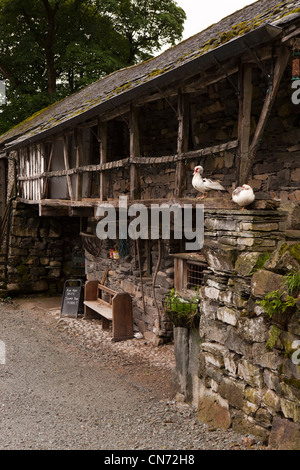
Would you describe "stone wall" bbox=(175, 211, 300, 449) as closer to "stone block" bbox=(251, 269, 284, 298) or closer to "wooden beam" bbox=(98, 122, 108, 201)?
"stone block" bbox=(251, 269, 284, 298)

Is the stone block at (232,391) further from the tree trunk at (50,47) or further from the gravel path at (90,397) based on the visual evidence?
the tree trunk at (50,47)

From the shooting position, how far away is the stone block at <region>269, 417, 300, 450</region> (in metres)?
3.95

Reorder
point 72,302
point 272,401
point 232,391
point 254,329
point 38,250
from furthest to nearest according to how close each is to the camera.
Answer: point 38,250 < point 72,302 < point 232,391 < point 254,329 < point 272,401

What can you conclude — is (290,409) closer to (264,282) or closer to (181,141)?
(264,282)

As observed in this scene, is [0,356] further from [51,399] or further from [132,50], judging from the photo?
[132,50]

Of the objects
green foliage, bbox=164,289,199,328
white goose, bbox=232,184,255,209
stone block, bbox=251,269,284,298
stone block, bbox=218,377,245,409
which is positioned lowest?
stone block, bbox=218,377,245,409

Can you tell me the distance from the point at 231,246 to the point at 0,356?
5487 millimetres

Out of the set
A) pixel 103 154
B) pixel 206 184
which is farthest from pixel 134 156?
pixel 206 184

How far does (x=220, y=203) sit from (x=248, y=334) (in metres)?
1.83

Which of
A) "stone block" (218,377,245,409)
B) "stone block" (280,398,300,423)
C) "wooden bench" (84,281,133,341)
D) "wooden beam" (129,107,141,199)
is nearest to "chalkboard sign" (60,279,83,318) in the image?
"wooden bench" (84,281,133,341)

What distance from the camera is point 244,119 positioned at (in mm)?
5328

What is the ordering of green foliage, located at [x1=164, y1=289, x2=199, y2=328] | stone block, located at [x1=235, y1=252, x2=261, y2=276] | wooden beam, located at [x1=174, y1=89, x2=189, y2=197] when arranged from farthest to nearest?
wooden beam, located at [x1=174, y1=89, x2=189, y2=197] < green foliage, located at [x1=164, y1=289, x2=199, y2=328] < stone block, located at [x1=235, y1=252, x2=261, y2=276]

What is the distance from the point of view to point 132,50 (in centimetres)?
2053

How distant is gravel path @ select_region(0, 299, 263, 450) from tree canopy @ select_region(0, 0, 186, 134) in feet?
41.5
